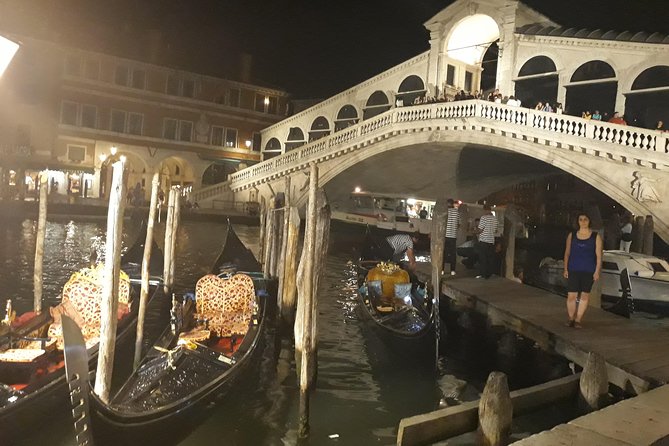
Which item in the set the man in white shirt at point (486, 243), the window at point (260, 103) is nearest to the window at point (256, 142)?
the window at point (260, 103)

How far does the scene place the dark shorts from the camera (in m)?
4.98

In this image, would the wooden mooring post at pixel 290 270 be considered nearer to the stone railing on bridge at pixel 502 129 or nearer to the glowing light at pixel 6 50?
the glowing light at pixel 6 50

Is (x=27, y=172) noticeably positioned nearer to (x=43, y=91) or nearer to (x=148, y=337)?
(x=43, y=91)

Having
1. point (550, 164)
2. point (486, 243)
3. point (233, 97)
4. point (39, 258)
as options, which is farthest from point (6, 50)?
point (233, 97)

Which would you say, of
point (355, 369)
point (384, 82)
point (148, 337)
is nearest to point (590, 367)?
point (355, 369)

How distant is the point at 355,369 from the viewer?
18.7ft

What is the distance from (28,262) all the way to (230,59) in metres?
16.6

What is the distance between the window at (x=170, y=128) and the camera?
2184cm

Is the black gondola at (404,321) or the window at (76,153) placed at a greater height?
the window at (76,153)

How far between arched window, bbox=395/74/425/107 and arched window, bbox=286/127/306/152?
5.39 m

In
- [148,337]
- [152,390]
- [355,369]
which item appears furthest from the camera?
[148,337]

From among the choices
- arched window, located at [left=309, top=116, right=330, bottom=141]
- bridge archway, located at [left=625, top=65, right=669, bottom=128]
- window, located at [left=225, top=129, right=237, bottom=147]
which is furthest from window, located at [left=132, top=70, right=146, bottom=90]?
bridge archway, located at [left=625, top=65, right=669, bottom=128]

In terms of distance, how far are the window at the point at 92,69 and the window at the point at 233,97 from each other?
5116 millimetres

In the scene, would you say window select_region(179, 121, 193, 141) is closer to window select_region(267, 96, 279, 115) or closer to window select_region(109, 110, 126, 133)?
window select_region(109, 110, 126, 133)
